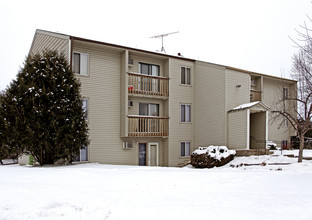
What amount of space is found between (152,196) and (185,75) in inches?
535

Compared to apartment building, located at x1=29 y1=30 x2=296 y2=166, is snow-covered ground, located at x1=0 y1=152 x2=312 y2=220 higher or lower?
lower

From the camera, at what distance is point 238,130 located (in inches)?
691

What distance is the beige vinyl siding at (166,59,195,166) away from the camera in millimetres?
18891

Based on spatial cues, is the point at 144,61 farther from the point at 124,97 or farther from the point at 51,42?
the point at 51,42

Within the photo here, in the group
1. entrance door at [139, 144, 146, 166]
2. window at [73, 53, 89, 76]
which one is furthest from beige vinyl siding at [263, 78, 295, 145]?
window at [73, 53, 89, 76]

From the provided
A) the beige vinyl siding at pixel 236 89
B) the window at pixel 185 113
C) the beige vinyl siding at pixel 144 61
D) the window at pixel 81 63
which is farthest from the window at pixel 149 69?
the beige vinyl siding at pixel 236 89

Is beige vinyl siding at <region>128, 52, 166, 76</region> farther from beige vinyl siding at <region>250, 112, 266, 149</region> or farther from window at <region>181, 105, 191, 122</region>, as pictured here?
beige vinyl siding at <region>250, 112, 266, 149</region>

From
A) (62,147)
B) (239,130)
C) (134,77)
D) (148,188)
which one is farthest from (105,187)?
(239,130)

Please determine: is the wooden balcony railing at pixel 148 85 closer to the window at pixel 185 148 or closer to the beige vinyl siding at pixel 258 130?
the window at pixel 185 148

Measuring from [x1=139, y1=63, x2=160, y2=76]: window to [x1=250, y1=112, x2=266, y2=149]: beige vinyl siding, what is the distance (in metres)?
7.21

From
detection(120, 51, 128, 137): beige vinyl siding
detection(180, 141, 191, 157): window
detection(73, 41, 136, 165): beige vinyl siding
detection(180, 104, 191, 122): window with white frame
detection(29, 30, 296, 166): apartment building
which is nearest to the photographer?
detection(73, 41, 136, 165): beige vinyl siding

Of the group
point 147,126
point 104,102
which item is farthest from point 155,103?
point 104,102

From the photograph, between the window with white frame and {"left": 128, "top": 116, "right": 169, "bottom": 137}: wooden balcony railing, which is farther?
the window with white frame

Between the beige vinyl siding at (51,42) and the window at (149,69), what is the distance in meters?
4.83
